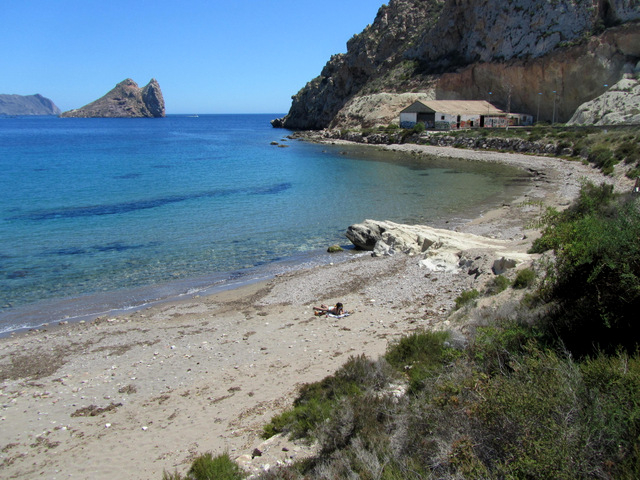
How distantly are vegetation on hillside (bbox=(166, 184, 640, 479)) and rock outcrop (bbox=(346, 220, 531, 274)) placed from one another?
5838mm

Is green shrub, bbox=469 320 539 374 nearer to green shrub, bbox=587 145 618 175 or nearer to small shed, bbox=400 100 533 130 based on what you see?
green shrub, bbox=587 145 618 175

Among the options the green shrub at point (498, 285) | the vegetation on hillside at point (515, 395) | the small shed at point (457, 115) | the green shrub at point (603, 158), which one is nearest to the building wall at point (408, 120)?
the small shed at point (457, 115)

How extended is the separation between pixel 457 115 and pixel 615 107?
69.1 feet

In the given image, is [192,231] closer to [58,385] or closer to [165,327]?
[165,327]

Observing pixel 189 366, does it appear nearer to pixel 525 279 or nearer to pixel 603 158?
pixel 525 279

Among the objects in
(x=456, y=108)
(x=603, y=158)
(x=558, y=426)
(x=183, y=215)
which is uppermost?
(x=456, y=108)

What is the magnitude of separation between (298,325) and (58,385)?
5759mm

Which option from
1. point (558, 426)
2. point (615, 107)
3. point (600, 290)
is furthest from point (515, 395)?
point (615, 107)

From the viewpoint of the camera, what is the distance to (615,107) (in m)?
53.7

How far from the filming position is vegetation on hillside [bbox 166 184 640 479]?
4.02 meters

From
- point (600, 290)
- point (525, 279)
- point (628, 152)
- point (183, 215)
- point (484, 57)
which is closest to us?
point (600, 290)

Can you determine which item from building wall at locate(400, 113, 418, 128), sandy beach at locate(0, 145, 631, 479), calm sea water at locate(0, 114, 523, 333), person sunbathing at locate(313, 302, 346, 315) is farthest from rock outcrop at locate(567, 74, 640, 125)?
person sunbathing at locate(313, 302, 346, 315)

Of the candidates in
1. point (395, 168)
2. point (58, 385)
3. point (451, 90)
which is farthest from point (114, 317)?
point (451, 90)

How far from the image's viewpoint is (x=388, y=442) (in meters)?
5.26
